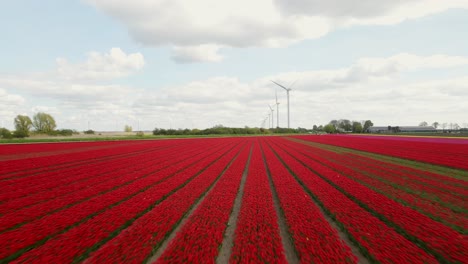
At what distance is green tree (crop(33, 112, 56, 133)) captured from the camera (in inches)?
3883

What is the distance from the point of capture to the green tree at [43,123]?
324 ft

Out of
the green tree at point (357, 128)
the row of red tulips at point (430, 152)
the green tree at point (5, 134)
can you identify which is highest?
the green tree at point (357, 128)

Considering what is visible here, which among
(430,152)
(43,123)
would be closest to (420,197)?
(430,152)

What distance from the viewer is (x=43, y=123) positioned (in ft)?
331

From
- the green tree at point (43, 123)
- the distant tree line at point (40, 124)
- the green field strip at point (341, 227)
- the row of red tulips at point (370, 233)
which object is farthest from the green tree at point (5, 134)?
the row of red tulips at point (370, 233)

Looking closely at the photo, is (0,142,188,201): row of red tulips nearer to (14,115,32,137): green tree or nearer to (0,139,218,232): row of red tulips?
(0,139,218,232): row of red tulips

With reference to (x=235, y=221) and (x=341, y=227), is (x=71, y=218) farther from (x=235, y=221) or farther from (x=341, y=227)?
(x=341, y=227)

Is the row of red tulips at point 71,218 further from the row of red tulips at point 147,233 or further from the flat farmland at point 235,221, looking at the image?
the row of red tulips at point 147,233

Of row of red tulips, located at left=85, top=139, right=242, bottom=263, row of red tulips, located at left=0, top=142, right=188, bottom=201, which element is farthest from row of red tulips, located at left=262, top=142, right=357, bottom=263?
row of red tulips, located at left=0, top=142, right=188, bottom=201

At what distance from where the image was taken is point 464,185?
853 centimetres

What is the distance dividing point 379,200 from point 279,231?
4.38 meters

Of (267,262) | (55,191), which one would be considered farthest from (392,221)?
(55,191)

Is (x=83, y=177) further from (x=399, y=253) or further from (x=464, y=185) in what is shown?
(x=464, y=185)

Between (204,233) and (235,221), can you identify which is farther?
(235,221)
